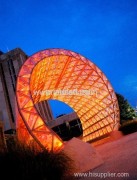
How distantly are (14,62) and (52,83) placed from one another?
110 ft

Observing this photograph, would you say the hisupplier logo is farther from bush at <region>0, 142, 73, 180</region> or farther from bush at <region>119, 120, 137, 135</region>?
bush at <region>0, 142, 73, 180</region>

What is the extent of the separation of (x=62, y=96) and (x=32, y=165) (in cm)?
2764

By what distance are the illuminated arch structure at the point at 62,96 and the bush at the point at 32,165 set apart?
459 cm

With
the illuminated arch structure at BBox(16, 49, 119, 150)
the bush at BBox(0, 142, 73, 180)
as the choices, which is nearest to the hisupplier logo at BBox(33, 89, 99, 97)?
the illuminated arch structure at BBox(16, 49, 119, 150)

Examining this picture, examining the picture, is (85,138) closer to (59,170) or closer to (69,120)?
(69,120)

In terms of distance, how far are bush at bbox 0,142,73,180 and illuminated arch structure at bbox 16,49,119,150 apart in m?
4.59

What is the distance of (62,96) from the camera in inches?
1366

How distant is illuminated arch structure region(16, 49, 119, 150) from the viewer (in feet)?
47.2

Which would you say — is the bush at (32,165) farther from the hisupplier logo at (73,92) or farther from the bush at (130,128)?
the hisupplier logo at (73,92)

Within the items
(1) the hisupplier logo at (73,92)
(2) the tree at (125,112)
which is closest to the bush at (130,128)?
(1) the hisupplier logo at (73,92)

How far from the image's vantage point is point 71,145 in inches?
405

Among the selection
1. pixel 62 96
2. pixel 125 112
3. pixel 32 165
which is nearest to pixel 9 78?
pixel 62 96

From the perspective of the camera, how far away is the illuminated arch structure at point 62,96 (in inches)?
566

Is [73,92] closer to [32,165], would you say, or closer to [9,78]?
[32,165]
